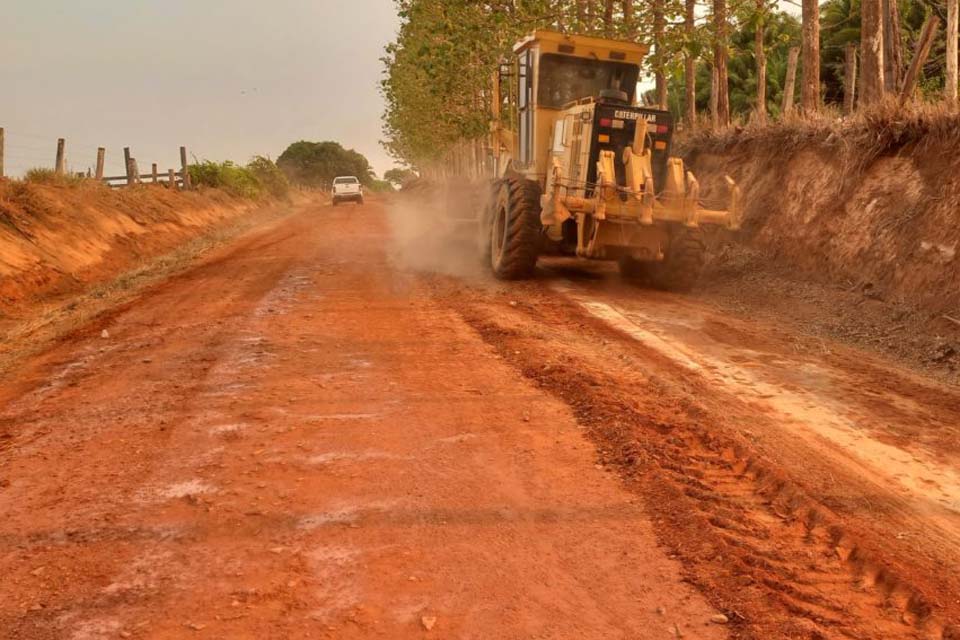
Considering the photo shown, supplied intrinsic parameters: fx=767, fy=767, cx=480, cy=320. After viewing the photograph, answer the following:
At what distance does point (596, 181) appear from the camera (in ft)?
36.0

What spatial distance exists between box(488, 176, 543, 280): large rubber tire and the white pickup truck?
35.2 metres

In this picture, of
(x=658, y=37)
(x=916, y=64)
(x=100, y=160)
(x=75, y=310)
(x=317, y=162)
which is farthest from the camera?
(x=317, y=162)

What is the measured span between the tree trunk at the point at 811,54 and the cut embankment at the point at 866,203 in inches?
25.8

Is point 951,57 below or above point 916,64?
above

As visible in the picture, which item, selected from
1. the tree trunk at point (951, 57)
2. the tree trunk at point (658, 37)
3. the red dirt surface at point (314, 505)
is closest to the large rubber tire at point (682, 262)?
the tree trunk at point (951, 57)

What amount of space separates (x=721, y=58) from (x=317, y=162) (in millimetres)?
92365

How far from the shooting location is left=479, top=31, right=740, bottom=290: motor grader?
10609mm

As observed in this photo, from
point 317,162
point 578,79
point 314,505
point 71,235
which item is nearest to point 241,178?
point 71,235

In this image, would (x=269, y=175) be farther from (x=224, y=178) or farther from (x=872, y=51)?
(x=872, y=51)

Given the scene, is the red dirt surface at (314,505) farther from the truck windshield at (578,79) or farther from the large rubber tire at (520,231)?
the truck windshield at (578,79)

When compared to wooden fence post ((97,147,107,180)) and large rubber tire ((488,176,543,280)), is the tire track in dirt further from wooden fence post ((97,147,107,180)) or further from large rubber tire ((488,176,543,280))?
wooden fence post ((97,147,107,180))

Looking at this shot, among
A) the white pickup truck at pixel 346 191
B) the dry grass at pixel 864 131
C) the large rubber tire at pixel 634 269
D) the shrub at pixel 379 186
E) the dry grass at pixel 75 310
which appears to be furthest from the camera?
the shrub at pixel 379 186

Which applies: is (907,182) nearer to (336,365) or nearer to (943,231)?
(943,231)

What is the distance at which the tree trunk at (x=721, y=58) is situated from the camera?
1522 cm
